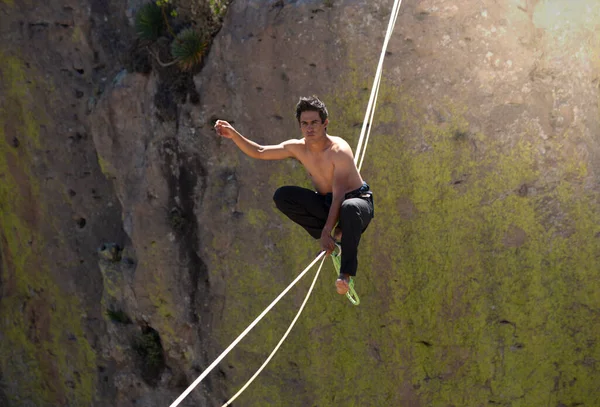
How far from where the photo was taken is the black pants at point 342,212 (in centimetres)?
663

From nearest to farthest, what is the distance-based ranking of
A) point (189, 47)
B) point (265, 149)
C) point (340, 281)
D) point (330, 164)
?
point (340, 281) → point (330, 164) → point (265, 149) → point (189, 47)

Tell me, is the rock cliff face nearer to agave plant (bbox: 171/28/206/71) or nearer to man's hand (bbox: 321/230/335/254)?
agave plant (bbox: 171/28/206/71)

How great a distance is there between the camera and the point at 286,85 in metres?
10.1

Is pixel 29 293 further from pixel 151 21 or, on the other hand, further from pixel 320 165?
pixel 320 165

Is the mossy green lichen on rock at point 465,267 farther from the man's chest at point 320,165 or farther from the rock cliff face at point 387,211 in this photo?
the man's chest at point 320,165

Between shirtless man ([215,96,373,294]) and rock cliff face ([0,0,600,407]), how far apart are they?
245 centimetres

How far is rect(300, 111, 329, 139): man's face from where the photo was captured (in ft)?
22.8

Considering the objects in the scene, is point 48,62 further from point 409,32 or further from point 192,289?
point 409,32

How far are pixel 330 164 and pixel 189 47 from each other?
4366 millimetres

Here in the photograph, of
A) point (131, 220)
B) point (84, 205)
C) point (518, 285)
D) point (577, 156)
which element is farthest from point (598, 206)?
point (84, 205)

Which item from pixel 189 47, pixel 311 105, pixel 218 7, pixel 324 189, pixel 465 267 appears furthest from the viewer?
pixel 189 47

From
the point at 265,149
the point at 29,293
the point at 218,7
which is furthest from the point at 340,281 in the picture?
the point at 29,293

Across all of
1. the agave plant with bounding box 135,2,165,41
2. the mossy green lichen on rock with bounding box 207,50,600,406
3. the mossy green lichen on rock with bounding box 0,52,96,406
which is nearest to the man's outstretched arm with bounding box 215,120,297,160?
the mossy green lichen on rock with bounding box 207,50,600,406

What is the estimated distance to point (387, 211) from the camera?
967cm
